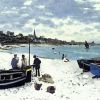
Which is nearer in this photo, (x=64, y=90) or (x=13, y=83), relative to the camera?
(x=64, y=90)

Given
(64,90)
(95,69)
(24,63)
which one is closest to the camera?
(64,90)

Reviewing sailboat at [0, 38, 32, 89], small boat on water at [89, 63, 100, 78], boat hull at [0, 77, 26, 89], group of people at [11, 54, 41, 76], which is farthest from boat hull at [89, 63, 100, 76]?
boat hull at [0, 77, 26, 89]

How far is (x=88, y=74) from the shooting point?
119 feet

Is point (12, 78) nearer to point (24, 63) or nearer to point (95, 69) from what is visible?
point (24, 63)

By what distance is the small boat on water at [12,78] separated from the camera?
2880cm

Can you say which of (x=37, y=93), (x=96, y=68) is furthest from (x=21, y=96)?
(x=96, y=68)

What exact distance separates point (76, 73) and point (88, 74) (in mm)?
1457

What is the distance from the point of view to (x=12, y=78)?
95.7 feet

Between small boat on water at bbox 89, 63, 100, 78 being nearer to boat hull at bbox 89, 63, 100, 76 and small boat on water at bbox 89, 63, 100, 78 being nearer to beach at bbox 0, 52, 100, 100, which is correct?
boat hull at bbox 89, 63, 100, 76

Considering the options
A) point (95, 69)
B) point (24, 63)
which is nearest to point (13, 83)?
point (24, 63)

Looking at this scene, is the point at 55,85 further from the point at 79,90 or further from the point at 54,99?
the point at 54,99

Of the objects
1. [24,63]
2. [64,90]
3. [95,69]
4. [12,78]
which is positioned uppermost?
[24,63]

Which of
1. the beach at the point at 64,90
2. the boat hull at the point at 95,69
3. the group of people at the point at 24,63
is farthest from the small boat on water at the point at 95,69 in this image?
the group of people at the point at 24,63

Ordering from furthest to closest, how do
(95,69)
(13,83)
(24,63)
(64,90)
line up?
(95,69) < (24,63) < (13,83) < (64,90)
